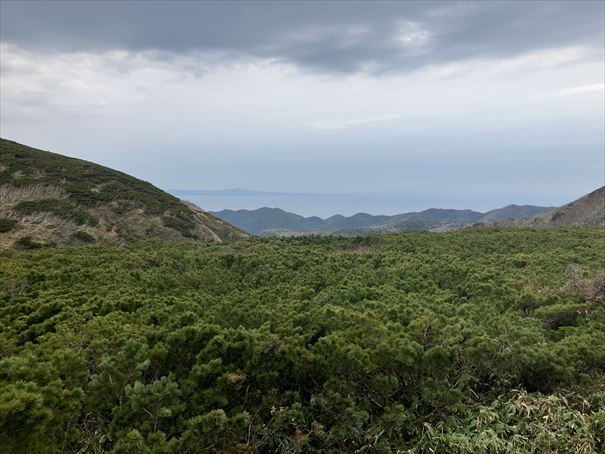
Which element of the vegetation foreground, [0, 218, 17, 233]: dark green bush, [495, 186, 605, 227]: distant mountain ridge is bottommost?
the vegetation foreground

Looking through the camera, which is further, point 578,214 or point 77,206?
point 578,214

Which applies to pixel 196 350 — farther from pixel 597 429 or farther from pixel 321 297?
pixel 597 429

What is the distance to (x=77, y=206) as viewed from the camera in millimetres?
38312

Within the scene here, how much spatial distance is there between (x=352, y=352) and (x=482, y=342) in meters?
2.48

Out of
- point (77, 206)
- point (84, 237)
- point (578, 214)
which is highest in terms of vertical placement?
point (578, 214)

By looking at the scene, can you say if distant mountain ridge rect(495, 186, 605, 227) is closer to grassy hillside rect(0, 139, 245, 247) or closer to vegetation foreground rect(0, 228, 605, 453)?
grassy hillside rect(0, 139, 245, 247)

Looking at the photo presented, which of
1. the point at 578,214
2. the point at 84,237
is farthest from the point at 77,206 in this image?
the point at 578,214

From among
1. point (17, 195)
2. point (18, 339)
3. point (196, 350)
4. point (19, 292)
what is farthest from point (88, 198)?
point (196, 350)

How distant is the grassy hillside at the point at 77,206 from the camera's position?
33125 millimetres

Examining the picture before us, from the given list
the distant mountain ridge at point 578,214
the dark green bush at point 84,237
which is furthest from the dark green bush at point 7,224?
the distant mountain ridge at point 578,214

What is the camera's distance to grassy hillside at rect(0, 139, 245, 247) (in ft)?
109

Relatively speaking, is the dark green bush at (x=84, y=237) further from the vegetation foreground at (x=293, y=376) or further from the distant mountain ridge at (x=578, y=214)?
the distant mountain ridge at (x=578, y=214)

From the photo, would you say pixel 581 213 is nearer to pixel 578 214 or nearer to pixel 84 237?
pixel 578 214

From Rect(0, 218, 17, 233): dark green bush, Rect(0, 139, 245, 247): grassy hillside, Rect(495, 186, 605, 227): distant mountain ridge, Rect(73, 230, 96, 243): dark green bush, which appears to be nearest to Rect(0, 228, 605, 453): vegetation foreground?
Rect(73, 230, 96, 243): dark green bush
